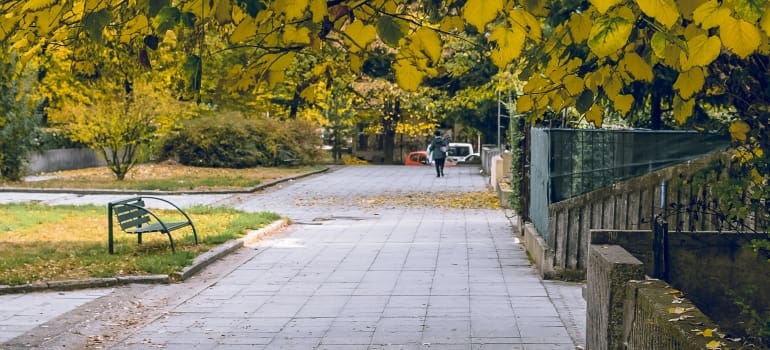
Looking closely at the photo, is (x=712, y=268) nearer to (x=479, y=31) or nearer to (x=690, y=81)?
(x=690, y=81)

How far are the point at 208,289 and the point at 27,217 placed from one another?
918 centimetres

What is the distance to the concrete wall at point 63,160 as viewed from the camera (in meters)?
38.7

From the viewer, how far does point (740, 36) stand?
11.7ft

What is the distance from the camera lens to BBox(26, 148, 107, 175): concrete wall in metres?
38.7

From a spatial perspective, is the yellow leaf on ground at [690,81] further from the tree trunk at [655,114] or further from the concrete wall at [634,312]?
the tree trunk at [655,114]

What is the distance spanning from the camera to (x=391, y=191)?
3078 cm

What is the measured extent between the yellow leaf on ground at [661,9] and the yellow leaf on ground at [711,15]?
0.16m

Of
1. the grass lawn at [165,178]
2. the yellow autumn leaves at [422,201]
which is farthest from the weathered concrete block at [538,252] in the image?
the grass lawn at [165,178]

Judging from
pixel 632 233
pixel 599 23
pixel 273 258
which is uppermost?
pixel 599 23

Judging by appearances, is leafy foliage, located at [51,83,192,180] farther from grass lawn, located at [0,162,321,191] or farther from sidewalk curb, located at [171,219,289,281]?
sidewalk curb, located at [171,219,289,281]

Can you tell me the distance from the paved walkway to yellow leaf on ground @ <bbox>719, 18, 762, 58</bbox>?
5.16 meters

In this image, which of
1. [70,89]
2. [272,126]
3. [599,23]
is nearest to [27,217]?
[599,23]

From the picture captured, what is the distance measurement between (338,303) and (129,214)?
4.87 metres

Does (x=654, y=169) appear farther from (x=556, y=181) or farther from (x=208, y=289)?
(x=208, y=289)
